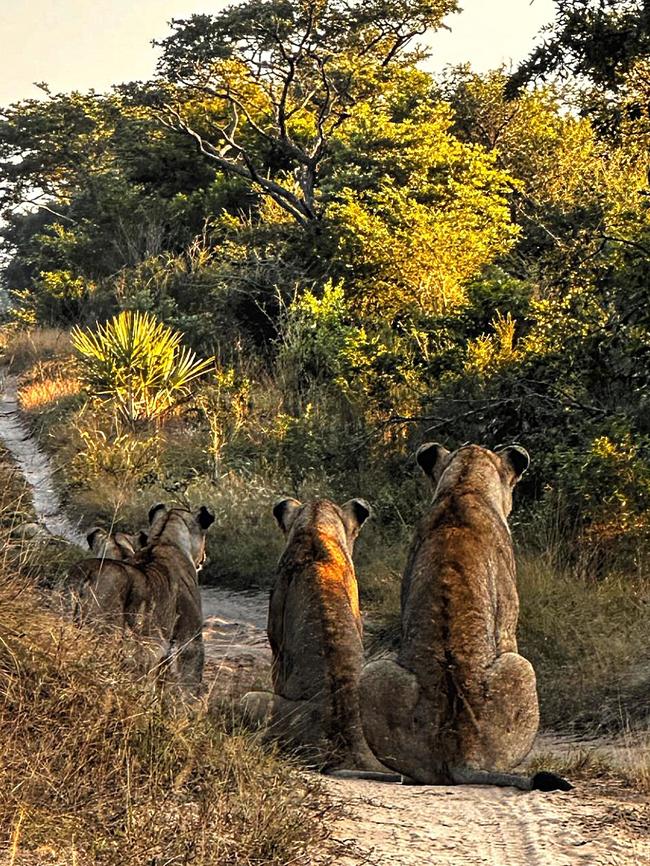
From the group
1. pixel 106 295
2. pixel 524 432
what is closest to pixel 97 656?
pixel 524 432

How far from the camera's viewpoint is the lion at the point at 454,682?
6.16 metres

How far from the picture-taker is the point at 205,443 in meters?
17.5

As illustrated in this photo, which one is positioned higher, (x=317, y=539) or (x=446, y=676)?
(x=317, y=539)

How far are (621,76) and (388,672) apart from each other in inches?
263

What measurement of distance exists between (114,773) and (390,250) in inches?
606

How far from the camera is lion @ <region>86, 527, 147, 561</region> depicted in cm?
845

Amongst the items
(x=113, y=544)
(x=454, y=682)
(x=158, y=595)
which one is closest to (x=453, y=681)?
(x=454, y=682)

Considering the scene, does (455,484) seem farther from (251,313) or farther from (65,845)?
(251,313)

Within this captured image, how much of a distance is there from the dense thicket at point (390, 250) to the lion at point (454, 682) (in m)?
3.83

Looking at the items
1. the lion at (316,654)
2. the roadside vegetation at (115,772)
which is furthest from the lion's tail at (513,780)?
the roadside vegetation at (115,772)

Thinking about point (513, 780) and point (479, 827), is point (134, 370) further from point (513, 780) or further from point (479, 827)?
point (479, 827)

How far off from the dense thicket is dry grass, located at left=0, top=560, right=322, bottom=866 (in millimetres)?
5695

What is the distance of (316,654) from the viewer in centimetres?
693

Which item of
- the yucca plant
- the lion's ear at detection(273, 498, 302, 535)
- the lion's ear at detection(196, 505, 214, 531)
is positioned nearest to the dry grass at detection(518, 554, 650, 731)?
the lion's ear at detection(273, 498, 302, 535)
